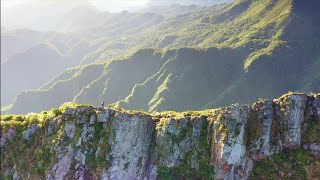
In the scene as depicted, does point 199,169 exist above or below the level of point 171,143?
below

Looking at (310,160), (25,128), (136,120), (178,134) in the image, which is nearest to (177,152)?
(178,134)

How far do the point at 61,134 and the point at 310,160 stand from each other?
92.2 feet

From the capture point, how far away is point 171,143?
4494 cm

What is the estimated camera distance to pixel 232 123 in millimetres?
42469

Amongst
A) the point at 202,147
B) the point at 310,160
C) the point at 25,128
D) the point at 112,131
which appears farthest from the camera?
the point at 25,128

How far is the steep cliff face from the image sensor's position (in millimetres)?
41344

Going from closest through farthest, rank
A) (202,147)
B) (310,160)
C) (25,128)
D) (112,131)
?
1. (310,160)
2. (202,147)
3. (112,131)
4. (25,128)

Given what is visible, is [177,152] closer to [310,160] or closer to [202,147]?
[202,147]

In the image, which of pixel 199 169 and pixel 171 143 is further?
pixel 171 143

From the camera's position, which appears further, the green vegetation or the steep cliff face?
the green vegetation

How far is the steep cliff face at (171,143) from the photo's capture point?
41.3 metres

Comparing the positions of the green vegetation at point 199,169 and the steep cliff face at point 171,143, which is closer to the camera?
the steep cliff face at point 171,143

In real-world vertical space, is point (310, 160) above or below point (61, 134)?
below

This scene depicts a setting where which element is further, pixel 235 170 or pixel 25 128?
pixel 25 128
